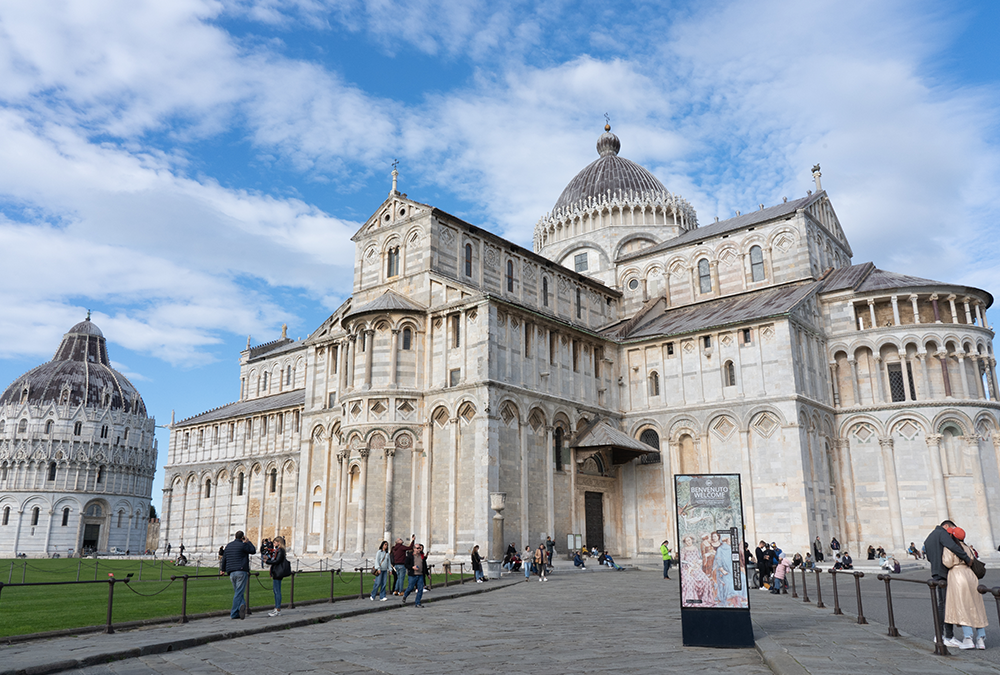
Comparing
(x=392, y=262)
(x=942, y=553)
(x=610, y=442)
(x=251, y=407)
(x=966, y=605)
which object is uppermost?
(x=392, y=262)

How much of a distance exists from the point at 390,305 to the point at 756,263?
22770 millimetres

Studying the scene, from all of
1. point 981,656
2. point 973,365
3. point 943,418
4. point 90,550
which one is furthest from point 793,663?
point 90,550

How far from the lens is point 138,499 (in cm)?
9144

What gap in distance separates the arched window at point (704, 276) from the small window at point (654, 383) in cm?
868

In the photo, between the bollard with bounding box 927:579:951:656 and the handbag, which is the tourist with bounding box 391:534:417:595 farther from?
the handbag

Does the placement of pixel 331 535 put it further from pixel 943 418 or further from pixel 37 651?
pixel 943 418

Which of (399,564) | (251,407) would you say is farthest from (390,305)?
(251,407)

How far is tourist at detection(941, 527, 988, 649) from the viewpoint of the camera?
10.5m

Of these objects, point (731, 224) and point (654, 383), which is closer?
point (654, 383)

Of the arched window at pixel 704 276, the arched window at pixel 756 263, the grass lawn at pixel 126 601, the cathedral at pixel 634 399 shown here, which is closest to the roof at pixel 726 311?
the cathedral at pixel 634 399

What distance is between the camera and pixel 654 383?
39.4m

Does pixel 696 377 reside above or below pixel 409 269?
below

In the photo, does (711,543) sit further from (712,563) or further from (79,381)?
(79,381)

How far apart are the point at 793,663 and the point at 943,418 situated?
3300 cm
